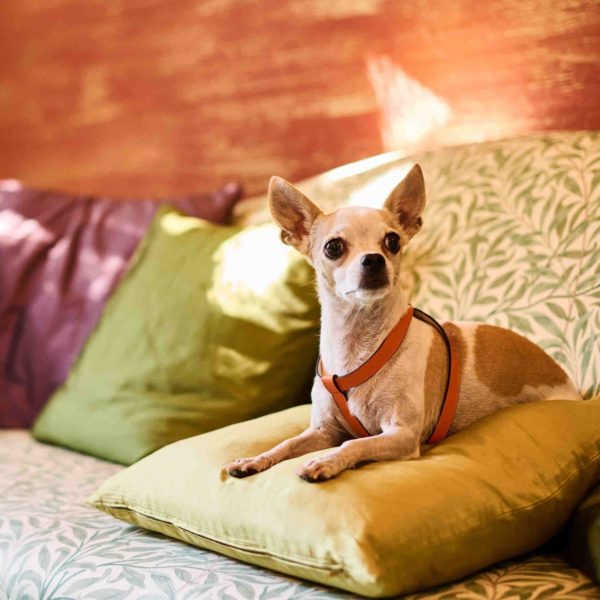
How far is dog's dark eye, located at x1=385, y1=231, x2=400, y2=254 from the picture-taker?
130cm

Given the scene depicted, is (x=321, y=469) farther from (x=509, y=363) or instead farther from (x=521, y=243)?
(x=521, y=243)

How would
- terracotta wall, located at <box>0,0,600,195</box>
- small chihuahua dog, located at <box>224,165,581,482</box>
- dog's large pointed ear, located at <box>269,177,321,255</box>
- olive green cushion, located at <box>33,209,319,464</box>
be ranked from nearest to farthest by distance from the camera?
small chihuahua dog, located at <box>224,165,581,482</box>, dog's large pointed ear, located at <box>269,177,321,255</box>, olive green cushion, located at <box>33,209,319,464</box>, terracotta wall, located at <box>0,0,600,195</box>

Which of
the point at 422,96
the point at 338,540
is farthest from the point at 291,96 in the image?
the point at 338,540

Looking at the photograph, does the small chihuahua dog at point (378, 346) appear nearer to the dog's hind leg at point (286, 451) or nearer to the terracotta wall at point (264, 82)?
the dog's hind leg at point (286, 451)

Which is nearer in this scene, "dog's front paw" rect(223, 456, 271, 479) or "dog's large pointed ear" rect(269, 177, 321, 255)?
"dog's front paw" rect(223, 456, 271, 479)

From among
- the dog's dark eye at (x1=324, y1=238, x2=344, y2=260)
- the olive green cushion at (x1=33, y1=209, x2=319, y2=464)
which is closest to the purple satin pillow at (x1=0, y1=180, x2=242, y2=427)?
the olive green cushion at (x1=33, y1=209, x2=319, y2=464)

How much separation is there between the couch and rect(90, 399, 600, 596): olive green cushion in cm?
4

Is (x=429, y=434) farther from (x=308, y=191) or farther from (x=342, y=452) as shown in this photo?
(x=308, y=191)

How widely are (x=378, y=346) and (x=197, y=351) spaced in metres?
0.60

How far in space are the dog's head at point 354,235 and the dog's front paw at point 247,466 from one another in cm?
27

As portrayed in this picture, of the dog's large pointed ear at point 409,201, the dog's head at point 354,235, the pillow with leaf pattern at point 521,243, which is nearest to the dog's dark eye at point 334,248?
the dog's head at point 354,235

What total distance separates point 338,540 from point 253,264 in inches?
35.5

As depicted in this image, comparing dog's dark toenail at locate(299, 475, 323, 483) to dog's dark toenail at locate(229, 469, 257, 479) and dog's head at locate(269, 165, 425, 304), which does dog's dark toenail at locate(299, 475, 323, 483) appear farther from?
dog's head at locate(269, 165, 425, 304)

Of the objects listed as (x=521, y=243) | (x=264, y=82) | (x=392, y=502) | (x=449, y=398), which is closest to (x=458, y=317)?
(x=521, y=243)
